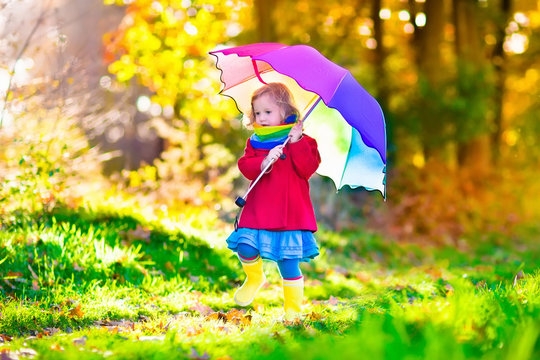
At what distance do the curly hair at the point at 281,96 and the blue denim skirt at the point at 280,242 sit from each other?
2.83 ft

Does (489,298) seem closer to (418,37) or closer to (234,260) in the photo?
(234,260)

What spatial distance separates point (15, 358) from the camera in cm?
335

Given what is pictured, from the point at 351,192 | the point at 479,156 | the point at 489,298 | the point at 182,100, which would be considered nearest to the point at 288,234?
the point at 489,298

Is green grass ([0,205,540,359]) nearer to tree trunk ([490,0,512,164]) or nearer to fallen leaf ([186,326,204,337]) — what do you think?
fallen leaf ([186,326,204,337])

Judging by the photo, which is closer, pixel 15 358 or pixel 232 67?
pixel 15 358

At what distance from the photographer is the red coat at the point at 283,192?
14.4 feet

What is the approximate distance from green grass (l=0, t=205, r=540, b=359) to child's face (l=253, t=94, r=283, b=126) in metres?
1.44

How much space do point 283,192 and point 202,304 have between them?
1.39 m

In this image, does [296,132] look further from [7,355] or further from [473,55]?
[473,55]

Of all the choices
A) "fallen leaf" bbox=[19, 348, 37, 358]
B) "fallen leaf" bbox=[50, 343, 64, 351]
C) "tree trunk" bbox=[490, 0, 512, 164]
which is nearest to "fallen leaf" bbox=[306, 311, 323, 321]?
"fallen leaf" bbox=[50, 343, 64, 351]

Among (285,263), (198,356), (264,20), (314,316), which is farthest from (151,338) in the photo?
(264,20)

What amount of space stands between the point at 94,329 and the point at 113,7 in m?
11.5

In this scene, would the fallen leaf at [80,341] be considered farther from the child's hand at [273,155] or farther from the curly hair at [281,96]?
the curly hair at [281,96]

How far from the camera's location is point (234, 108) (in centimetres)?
1086
